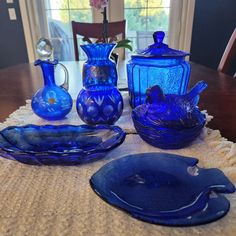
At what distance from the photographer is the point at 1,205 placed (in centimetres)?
34

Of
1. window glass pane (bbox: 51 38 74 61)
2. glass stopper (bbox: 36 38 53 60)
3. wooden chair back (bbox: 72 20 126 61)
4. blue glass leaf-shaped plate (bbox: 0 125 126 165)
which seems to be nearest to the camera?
blue glass leaf-shaped plate (bbox: 0 125 126 165)

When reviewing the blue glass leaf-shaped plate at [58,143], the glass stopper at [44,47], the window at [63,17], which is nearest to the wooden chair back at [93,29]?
the glass stopper at [44,47]

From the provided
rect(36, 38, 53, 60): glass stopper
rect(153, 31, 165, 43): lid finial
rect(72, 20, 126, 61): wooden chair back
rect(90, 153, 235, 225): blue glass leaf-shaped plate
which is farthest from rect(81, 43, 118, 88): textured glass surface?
rect(72, 20, 126, 61): wooden chair back

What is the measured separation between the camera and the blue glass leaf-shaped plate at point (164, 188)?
11.9 inches

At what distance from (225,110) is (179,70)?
0.70 feet

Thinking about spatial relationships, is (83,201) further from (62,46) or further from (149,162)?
(62,46)

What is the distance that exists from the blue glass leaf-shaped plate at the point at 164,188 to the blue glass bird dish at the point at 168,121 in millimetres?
51

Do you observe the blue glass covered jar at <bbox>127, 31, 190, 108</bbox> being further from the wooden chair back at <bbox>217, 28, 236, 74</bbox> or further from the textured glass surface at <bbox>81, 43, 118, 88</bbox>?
the wooden chair back at <bbox>217, 28, 236, 74</bbox>

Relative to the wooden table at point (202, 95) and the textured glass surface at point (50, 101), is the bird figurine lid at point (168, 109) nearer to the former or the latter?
the wooden table at point (202, 95)

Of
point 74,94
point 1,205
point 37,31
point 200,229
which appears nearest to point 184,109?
point 200,229

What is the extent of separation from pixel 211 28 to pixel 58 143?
218cm

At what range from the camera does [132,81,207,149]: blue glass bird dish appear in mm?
485

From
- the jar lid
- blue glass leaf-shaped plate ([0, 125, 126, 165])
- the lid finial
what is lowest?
blue glass leaf-shaped plate ([0, 125, 126, 165])

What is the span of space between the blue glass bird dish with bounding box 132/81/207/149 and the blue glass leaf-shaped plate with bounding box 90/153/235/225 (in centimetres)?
5
